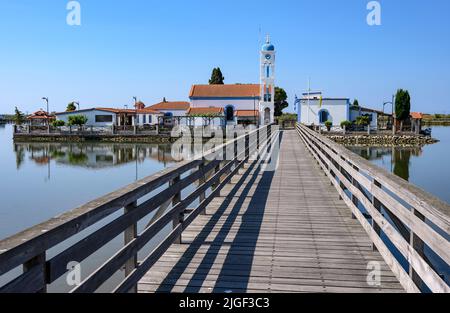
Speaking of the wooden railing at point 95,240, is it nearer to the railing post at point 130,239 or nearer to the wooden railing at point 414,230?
the railing post at point 130,239

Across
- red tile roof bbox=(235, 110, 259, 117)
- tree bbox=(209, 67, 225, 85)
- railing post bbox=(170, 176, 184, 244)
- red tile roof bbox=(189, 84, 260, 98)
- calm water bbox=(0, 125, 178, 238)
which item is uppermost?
tree bbox=(209, 67, 225, 85)

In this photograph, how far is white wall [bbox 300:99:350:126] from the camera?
190 feet

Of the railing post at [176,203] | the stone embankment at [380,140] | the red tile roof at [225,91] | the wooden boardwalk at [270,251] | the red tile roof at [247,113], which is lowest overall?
the stone embankment at [380,140]

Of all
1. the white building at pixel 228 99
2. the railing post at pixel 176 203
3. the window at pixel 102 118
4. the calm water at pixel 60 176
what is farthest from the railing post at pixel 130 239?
the white building at pixel 228 99

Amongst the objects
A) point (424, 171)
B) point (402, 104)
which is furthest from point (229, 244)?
point (402, 104)

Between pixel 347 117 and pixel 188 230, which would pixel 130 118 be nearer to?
pixel 347 117

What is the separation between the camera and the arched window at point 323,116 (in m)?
58.7

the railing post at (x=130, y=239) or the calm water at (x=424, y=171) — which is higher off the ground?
the railing post at (x=130, y=239)

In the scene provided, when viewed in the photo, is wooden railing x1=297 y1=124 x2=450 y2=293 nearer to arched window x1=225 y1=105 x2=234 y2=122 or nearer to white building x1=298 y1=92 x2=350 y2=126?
white building x1=298 y1=92 x2=350 y2=126

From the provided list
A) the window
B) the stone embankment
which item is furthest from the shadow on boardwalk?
the window

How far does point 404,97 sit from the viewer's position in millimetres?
59375

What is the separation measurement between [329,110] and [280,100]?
32838mm
